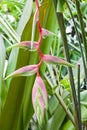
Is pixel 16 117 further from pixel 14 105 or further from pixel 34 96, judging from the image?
pixel 34 96

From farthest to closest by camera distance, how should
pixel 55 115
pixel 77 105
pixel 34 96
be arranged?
pixel 55 115 < pixel 77 105 < pixel 34 96

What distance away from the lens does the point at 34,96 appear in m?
0.27

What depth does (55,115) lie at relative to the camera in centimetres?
53

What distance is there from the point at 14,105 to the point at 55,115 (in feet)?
0.24

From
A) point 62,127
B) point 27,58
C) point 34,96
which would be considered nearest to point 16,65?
point 27,58

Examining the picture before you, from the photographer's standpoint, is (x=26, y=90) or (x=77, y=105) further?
(x=26, y=90)

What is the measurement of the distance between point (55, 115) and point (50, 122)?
0.01m

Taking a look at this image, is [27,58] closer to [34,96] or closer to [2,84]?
[2,84]

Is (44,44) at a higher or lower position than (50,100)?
higher

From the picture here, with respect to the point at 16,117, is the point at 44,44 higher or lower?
higher

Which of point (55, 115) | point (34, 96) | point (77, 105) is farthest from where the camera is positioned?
point (55, 115)

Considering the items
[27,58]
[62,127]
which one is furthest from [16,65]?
[62,127]

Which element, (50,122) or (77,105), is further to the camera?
(50,122)

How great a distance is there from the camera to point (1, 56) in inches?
22.0
